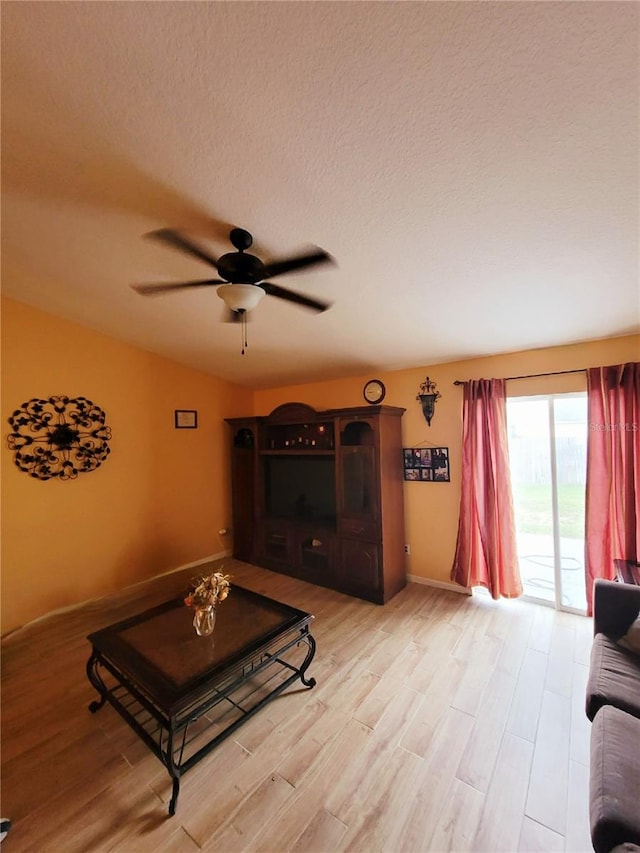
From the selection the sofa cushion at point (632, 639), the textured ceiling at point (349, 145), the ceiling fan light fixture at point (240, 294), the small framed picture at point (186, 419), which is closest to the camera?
the textured ceiling at point (349, 145)

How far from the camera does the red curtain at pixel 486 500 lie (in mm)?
2939

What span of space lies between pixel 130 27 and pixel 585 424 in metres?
3.47

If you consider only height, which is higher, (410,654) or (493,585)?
(493,585)

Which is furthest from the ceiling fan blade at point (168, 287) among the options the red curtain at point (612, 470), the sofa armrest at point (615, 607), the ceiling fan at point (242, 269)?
the red curtain at point (612, 470)

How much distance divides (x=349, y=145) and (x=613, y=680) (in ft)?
8.45

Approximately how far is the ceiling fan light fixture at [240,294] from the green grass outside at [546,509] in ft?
9.50

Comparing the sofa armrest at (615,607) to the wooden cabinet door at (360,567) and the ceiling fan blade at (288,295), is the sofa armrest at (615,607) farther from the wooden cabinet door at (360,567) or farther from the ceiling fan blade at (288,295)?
the ceiling fan blade at (288,295)

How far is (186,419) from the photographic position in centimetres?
414

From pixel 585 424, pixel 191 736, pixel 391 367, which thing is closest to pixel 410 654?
pixel 191 736

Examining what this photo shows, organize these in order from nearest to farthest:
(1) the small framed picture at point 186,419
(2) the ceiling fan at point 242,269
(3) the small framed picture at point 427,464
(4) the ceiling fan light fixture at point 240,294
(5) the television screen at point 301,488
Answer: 1. (2) the ceiling fan at point 242,269
2. (4) the ceiling fan light fixture at point 240,294
3. (3) the small framed picture at point 427,464
4. (5) the television screen at point 301,488
5. (1) the small framed picture at point 186,419

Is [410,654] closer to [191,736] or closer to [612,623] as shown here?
[612,623]

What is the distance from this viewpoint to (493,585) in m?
2.95

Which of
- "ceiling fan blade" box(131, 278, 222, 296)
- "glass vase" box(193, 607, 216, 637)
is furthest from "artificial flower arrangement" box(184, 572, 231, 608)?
"ceiling fan blade" box(131, 278, 222, 296)

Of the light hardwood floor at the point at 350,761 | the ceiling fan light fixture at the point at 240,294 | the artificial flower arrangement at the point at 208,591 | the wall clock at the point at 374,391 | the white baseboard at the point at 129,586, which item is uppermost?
the ceiling fan light fixture at the point at 240,294
